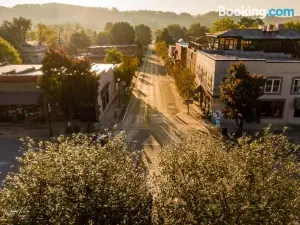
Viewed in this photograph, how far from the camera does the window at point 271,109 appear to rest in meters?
35.4

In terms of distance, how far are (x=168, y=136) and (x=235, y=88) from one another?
923 cm

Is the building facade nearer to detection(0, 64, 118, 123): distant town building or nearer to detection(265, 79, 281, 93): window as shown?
detection(265, 79, 281, 93): window

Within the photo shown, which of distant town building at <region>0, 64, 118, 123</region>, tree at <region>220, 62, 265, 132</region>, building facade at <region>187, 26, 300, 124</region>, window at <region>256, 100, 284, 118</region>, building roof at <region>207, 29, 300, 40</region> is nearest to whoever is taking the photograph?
tree at <region>220, 62, 265, 132</region>

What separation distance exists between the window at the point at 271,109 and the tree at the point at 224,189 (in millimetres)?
23886

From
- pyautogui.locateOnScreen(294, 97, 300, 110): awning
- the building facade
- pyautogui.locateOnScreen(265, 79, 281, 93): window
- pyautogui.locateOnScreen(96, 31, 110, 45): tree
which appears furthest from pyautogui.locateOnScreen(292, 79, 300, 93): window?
pyautogui.locateOnScreen(96, 31, 110, 45): tree

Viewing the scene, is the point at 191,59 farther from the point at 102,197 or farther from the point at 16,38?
the point at 16,38

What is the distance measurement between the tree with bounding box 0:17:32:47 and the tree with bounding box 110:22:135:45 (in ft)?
139

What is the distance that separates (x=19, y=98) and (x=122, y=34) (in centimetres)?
10381

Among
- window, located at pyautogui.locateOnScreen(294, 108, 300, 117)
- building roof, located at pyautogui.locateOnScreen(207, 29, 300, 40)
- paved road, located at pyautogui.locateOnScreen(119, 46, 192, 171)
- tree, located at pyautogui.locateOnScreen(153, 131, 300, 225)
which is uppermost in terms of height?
building roof, located at pyautogui.locateOnScreen(207, 29, 300, 40)

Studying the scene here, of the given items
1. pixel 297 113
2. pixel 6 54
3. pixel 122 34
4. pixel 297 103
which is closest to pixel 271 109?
pixel 297 103

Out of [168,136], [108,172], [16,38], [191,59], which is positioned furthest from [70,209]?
[16,38]

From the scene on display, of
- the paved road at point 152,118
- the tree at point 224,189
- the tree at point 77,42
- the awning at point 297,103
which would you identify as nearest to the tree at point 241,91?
the paved road at point 152,118

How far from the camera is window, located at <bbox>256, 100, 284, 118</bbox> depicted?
116 feet

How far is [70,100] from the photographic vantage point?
31.9 metres
